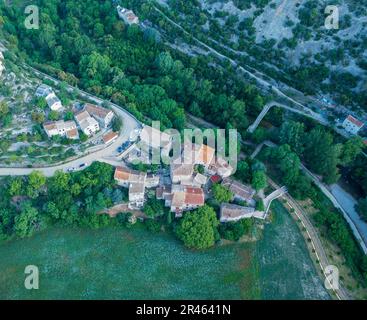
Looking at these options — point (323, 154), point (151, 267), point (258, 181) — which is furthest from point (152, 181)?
point (323, 154)

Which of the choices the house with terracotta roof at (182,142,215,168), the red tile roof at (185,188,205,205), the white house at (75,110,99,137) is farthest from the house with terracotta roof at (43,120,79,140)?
the red tile roof at (185,188,205,205)

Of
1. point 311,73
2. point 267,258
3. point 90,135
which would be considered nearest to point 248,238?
point 267,258

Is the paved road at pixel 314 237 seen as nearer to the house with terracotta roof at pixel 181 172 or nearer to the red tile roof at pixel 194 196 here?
the red tile roof at pixel 194 196

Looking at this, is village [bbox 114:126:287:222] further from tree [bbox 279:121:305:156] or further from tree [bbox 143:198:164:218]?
tree [bbox 279:121:305:156]

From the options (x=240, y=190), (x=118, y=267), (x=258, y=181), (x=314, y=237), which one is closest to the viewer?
(x=118, y=267)

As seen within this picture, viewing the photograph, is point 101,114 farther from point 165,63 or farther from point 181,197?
point 181,197

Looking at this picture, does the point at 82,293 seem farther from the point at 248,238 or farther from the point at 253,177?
the point at 253,177

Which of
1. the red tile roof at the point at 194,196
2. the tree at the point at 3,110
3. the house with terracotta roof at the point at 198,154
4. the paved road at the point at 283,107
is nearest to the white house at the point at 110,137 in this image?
the house with terracotta roof at the point at 198,154

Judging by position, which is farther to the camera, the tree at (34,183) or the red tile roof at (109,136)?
the red tile roof at (109,136)
